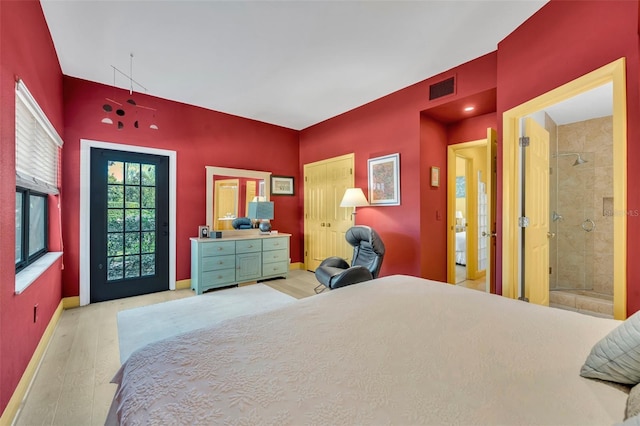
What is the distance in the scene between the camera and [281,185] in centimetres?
524

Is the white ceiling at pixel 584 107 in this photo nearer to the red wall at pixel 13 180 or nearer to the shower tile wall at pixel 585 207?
the shower tile wall at pixel 585 207

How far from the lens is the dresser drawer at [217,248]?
3826 mm

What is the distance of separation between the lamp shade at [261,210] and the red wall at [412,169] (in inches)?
63.4

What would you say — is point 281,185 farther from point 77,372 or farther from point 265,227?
point 77,372

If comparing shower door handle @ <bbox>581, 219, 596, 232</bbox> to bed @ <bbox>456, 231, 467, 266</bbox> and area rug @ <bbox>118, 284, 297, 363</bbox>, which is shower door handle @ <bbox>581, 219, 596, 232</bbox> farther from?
area rug @ <bbox>118, 284, 297, 363</bbox>

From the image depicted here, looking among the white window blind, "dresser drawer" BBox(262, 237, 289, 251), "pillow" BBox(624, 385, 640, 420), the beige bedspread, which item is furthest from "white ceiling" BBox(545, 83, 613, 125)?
the white window blind

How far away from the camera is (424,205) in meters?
3.64

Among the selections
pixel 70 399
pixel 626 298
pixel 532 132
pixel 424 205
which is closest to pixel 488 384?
pixel 626 298

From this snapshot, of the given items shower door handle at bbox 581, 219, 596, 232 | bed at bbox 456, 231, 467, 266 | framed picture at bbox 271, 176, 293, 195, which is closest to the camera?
shower door handle at bbox 581, 219, 596, 232

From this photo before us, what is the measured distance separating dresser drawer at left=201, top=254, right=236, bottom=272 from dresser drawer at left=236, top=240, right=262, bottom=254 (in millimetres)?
147

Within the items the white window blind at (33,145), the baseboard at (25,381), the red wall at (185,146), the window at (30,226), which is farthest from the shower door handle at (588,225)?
the window at (30,226)

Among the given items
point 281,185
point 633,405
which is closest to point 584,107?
point 633,405

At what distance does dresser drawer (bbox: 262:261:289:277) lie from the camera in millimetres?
4410

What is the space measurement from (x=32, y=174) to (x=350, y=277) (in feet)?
9.21
